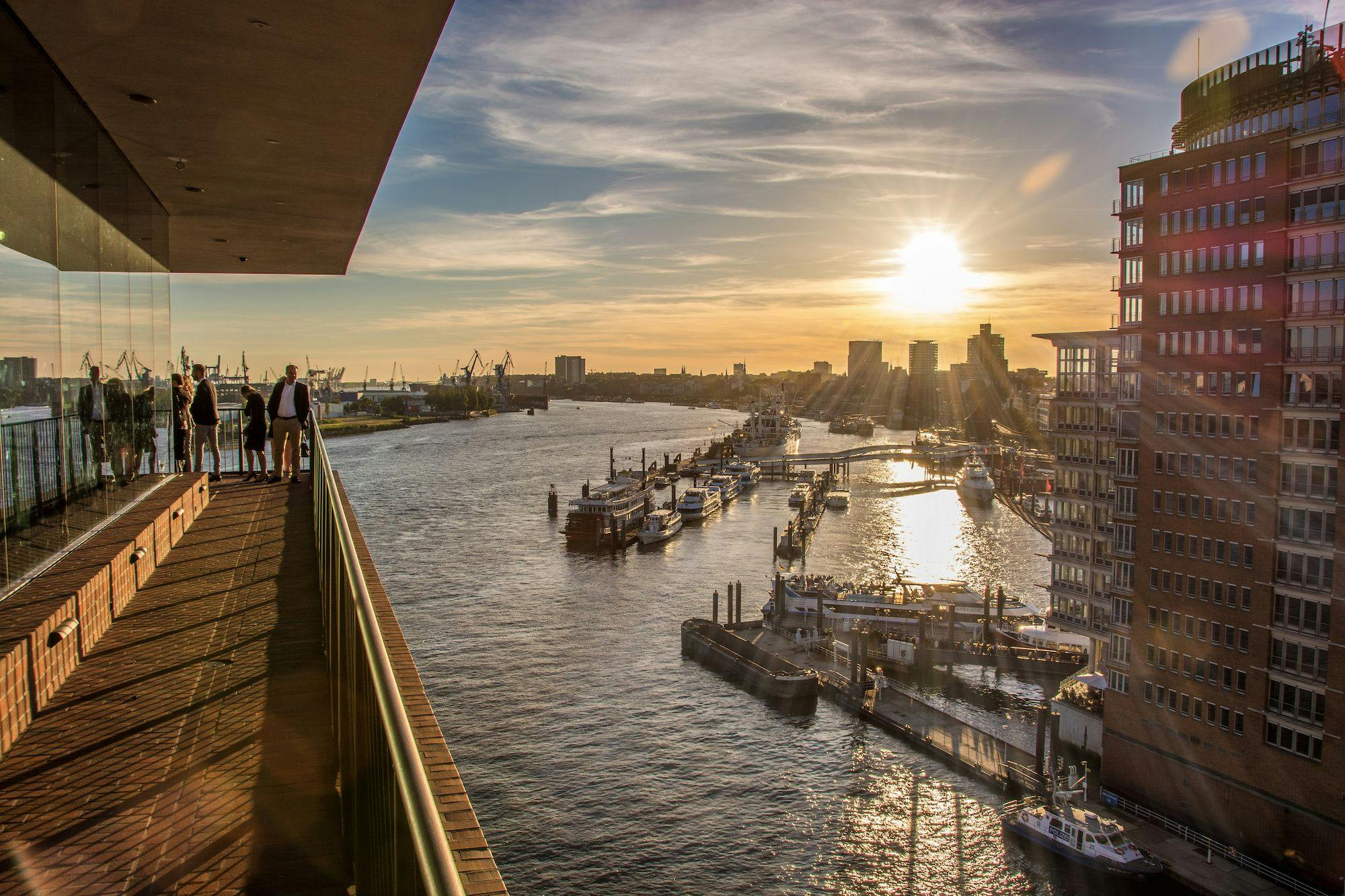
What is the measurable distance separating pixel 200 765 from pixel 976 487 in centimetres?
4389

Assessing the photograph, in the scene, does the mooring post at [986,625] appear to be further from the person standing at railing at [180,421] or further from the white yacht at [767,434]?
the white yacht at [767,434]

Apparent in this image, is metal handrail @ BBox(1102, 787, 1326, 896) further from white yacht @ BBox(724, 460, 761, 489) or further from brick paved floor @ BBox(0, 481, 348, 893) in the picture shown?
white yacht @ BBox(724, 460, 761, 489)

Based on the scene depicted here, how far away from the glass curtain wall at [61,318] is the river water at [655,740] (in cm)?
747

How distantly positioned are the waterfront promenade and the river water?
7.94 m

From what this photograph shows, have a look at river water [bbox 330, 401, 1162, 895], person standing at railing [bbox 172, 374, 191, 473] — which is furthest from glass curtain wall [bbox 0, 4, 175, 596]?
river water [bbox 330, 401, 1162, 895]

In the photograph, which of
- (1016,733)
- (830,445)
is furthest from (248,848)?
(830,445)

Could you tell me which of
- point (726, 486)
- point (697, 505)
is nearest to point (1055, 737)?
point (697, 505)

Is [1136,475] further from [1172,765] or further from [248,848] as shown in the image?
[248,848]

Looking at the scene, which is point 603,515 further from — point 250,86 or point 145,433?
point 250,86

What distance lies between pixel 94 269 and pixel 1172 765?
46.4ft

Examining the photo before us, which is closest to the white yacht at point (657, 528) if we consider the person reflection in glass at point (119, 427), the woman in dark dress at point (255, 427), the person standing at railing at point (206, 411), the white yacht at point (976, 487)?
the white yacht at point (976, 487)

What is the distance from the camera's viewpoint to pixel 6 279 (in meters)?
2.70

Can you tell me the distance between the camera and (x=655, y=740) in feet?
44.4

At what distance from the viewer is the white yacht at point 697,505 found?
34656 millimetres
